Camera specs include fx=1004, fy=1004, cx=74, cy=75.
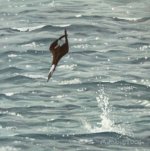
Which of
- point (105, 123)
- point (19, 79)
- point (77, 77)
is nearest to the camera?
point (105, 123)

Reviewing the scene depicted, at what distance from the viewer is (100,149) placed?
27938 millimetres

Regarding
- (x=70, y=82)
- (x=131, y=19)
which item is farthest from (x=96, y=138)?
(x=131, y=19)

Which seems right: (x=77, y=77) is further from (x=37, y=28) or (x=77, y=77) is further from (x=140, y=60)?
(x=37, y=28)

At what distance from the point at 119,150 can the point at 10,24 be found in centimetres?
2154

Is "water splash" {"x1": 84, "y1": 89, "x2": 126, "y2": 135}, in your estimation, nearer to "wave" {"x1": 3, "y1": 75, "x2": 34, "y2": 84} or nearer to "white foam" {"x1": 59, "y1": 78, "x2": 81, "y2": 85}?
"white foam" {"x1": 59, "y1": 78, "x2": 81, "y2": 85}

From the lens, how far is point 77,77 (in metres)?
37.8

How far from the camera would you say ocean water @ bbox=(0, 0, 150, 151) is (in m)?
29.4

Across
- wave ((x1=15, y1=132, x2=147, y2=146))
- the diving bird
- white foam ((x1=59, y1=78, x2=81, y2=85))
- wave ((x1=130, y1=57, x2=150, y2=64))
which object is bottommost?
wave ((x1=130, y1=57, x2=150, y2=64))

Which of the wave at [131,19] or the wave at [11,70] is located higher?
the wave at [11,70]

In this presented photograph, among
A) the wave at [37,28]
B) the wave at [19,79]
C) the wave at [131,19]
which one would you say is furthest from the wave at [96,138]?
the wave at [131,19]

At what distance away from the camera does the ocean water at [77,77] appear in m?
29.4

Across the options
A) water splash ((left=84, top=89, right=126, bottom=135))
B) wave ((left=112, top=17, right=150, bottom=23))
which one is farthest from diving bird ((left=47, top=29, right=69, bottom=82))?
wave ((left=112, top=17, right=150, bottom=23))

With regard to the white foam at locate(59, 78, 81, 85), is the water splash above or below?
above

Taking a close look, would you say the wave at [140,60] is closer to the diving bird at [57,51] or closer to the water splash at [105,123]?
the water splash at [105,123]
